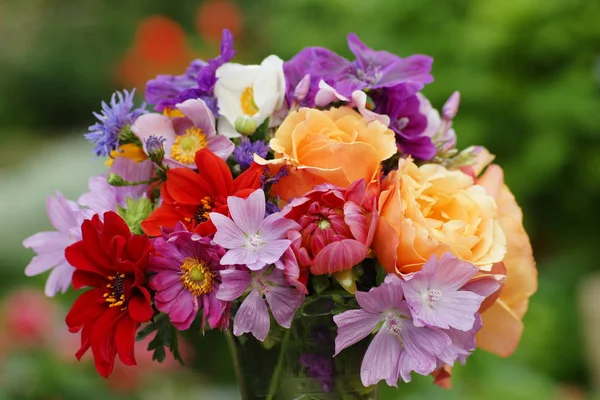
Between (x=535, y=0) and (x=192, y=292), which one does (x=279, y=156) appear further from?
(x=535, y=0)

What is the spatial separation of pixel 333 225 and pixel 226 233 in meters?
0.11

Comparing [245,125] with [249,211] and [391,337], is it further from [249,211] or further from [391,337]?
[391,337]

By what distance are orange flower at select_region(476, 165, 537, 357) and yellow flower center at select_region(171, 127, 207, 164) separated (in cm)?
34

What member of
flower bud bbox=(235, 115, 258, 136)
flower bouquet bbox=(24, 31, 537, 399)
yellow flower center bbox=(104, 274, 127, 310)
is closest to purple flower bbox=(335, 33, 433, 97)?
flower bouquet bbox=(24, 31, 537, 399)

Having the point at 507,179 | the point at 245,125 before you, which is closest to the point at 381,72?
the point at 245,125

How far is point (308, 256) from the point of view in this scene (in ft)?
2.68

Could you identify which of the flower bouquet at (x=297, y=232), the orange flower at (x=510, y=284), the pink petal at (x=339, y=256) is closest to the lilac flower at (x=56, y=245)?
the flower bouquet at (x=297, y=232)

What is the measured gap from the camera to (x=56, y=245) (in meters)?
0.97

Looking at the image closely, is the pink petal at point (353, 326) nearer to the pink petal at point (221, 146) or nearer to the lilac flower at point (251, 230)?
the lilac flower at point (251, 230)

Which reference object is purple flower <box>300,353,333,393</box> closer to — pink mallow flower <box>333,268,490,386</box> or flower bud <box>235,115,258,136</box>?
pink mallow flower <box>333,268,490,386</box>

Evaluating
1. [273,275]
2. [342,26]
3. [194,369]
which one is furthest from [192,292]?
[342,26]

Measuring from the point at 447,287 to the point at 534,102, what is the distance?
3221 mm

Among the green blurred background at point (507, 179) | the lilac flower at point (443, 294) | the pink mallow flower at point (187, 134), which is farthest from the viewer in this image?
the green blurred background at point (507, 179)

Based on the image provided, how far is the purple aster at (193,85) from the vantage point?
93 cm
